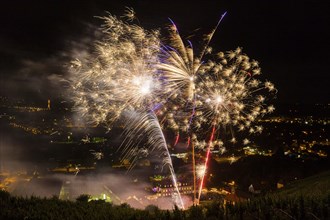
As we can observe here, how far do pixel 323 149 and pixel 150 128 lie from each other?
37.9 metres

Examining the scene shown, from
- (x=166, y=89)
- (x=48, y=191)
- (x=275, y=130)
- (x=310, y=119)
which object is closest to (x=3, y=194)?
(x=166, y=89)

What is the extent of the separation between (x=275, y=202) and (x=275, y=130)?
5416 cm

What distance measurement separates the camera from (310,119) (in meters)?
61.9

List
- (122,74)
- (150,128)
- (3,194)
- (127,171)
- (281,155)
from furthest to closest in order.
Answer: (127,171) < (281,155) < (150,128) < (122,74) < (3,194)

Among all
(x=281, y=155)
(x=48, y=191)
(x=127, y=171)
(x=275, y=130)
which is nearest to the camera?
(x=48, y=191)

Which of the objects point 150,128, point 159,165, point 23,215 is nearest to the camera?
point 23,215

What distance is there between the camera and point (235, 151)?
151 ft

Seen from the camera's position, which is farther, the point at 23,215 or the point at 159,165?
the point at 159,165

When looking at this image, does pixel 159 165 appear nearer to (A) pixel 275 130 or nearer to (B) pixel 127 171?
(B) pixel 127 171

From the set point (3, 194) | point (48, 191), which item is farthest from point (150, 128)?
point (48, 191)

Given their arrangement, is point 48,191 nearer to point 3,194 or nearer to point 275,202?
point 3,194

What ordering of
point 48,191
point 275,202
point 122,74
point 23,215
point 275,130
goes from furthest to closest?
point 275,130 → point 48,191 → point 122,74 → point 23,215 → point 275,202

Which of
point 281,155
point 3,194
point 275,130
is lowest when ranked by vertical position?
point 3,194

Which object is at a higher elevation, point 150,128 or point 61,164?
point 61,164
